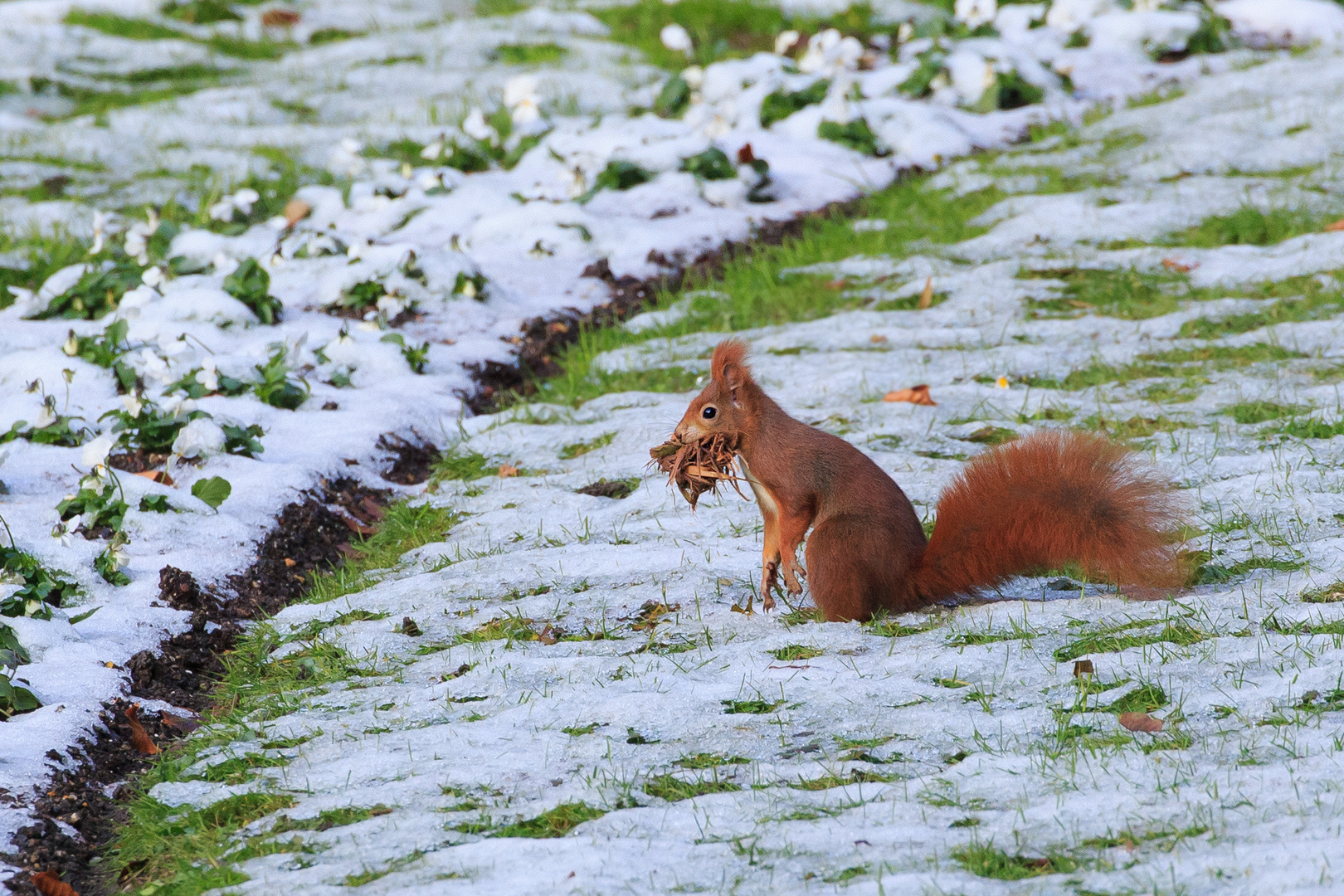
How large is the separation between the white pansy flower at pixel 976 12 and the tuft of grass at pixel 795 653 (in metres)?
7.59

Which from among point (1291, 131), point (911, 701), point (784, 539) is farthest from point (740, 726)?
point (1291, 131)

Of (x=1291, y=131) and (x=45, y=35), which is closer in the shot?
(x=1291, y=131)

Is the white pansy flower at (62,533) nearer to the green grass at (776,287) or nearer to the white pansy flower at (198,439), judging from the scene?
the white pansy flower at (198,439)

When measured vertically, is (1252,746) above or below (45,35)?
below

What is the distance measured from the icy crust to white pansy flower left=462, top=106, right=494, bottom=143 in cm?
359

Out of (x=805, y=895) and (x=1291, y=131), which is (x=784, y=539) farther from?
(x=1291, y=131)

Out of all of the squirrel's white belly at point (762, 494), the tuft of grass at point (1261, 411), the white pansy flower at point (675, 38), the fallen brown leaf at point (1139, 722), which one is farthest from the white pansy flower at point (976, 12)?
the fallen brown leaf at point (1139, 722)

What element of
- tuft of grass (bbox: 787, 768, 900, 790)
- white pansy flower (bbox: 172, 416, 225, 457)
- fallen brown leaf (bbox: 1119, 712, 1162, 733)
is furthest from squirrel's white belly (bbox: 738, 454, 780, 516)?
white pansy flower (bbox: 172, 416, 225, 457)

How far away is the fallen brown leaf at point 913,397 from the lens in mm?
4586

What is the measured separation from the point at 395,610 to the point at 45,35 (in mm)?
9432

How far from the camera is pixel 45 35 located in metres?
10.6

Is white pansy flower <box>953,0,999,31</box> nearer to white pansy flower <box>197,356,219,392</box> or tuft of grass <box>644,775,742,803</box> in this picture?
white pansy flower <box>197,356,219,392</box>

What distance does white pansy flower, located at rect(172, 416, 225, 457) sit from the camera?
414 cm

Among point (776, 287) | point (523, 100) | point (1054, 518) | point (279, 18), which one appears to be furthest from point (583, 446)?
point (279, 18)
